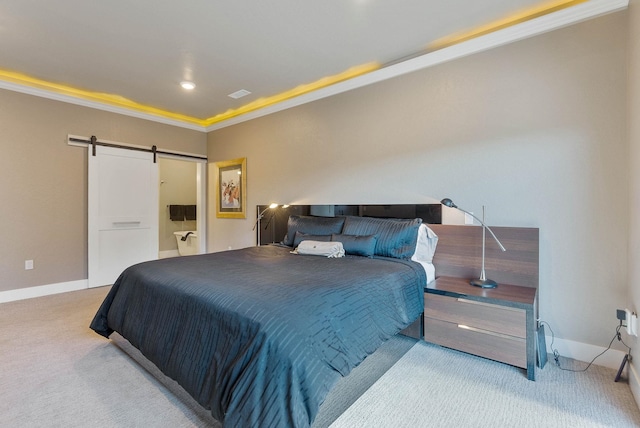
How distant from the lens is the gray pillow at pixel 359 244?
2.75 meters

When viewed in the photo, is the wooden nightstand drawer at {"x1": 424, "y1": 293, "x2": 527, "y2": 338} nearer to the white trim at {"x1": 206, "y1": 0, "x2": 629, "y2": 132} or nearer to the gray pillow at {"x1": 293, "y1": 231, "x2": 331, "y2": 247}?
the gray pillow at {"x1": 293, "y1": 231, "x2": 331, "y2": 247}

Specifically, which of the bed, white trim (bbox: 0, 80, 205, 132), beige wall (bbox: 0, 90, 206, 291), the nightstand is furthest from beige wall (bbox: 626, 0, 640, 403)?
beige wall (bbox: 0, 90, 206, 291)

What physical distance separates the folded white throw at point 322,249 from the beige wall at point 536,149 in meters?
0.79

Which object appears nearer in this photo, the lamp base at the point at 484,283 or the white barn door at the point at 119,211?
the lamp base at the point at 484,283

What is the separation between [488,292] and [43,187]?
4.95 metres

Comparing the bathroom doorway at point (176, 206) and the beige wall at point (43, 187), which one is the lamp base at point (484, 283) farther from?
the bathroom doorway at point (176, 206)

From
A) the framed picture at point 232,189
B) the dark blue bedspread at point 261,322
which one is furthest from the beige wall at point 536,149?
the framed picture at point 232,189

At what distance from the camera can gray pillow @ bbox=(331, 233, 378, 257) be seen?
2.75 metres

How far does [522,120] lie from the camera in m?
2.43

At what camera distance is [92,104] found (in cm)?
413

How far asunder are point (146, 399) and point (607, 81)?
358 centimetres

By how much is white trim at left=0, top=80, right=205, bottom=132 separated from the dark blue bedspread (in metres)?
3.00

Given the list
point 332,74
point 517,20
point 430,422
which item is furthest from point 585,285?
point 332,74

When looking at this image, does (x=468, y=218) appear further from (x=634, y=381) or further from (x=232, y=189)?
(x=232, y=189)
